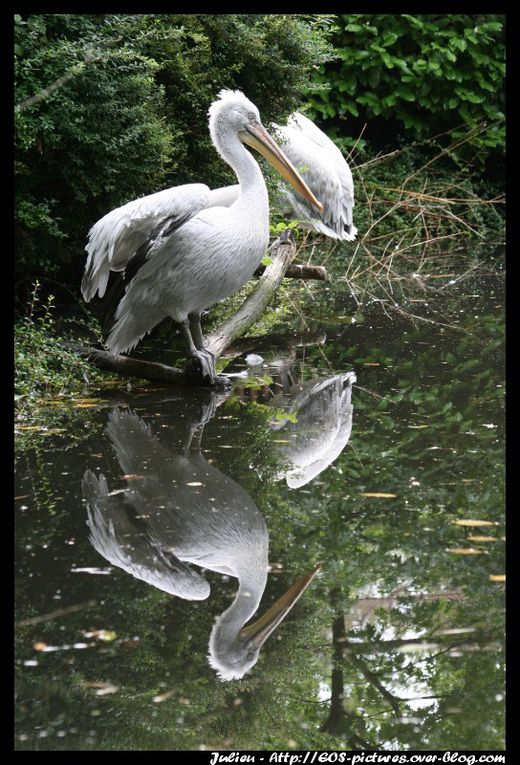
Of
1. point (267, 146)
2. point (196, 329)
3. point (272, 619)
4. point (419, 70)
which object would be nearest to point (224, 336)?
point (196, 329)

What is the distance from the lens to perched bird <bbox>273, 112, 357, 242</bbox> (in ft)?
29.0

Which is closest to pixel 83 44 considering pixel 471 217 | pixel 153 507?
pixel 153 507

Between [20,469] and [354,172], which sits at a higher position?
[20,469]

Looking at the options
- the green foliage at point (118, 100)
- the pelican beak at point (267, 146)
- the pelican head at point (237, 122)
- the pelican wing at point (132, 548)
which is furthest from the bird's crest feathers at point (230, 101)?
the pelican wing at point (132, 548)

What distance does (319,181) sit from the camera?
29.5ft

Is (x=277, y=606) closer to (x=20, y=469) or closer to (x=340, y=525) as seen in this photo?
(x=340, y=525)

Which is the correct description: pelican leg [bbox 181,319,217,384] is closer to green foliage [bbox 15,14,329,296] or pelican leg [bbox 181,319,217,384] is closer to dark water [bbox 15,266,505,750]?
dark water [bbox 15,266,505,750]

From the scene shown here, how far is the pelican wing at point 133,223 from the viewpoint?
17.6ft

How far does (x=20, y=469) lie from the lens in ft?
14.7

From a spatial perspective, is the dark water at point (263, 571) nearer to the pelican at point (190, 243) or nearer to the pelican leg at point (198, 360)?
the pelican leg at point (198, 360)

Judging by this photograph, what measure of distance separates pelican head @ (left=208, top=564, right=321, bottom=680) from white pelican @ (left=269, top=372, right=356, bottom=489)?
1.12 meters
